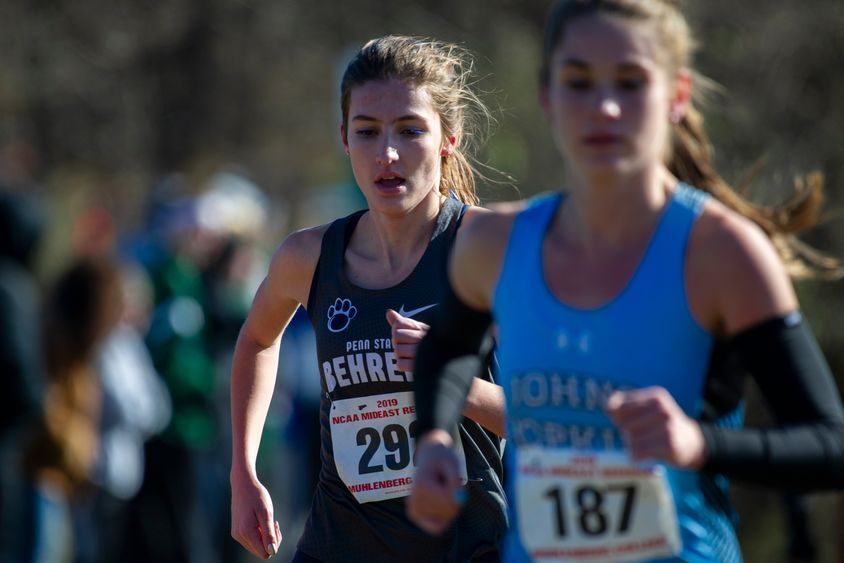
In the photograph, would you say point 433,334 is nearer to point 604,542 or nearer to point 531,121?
point 604,542

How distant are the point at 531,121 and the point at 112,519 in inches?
161

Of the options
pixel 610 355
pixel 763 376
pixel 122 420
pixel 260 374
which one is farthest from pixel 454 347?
pixel 122 420

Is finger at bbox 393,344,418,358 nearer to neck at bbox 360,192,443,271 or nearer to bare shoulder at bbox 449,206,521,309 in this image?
bare shoulder at bbox 449,206,521,309

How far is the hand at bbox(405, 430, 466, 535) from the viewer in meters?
2.93

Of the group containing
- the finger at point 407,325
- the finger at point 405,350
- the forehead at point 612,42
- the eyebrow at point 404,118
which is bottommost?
the finger at point 405,350

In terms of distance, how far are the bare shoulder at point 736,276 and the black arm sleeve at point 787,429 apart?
0.03m

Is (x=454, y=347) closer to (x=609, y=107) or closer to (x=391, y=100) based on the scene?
(x=609, y=107)

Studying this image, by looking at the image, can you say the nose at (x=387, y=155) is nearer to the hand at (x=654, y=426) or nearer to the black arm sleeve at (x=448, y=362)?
the black arm sleeve at (x=448, y=362)

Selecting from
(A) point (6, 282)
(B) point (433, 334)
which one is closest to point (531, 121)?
(A) point (6, 282)

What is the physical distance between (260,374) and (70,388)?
Result: 4848 millimetres

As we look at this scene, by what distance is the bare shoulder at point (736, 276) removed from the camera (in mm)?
2721


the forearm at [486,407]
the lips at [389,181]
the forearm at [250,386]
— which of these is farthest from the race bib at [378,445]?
the lips at [389,181]

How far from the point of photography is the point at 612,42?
2.85 metres

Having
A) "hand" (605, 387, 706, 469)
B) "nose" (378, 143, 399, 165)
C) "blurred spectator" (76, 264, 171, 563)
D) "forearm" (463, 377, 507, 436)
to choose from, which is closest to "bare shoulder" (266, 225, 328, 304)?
"nose" (378, 143, 399, 165)
